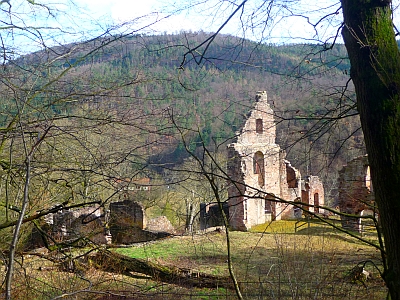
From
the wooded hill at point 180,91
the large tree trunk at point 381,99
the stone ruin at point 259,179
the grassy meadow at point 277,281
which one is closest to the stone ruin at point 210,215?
the grassy meadow at point 277,281

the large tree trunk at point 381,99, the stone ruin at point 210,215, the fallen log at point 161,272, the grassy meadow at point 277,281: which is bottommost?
the fallen log at point 161,272

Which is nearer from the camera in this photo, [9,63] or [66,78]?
[9,63]

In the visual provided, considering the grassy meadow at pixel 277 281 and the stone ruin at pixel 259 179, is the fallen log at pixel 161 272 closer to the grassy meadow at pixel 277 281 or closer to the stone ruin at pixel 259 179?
the grassy meadow at pixel 277 281

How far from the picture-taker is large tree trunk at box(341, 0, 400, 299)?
2.65 m

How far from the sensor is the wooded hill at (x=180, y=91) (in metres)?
4.18

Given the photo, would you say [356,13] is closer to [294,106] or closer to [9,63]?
[294,106]

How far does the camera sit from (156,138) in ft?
14.4

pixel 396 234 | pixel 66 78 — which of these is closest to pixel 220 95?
pixel 66 78

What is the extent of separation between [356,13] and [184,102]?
209 cm

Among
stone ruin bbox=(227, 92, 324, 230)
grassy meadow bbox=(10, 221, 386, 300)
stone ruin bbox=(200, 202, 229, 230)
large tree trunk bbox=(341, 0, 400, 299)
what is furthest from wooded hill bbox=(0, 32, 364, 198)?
stone ruin bbox=(227, 92, 324, 230)

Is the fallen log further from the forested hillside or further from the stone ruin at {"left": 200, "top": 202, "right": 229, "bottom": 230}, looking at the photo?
the forested hillside

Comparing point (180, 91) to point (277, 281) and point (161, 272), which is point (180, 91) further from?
point (161, 272)

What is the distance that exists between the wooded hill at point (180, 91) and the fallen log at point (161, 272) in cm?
252

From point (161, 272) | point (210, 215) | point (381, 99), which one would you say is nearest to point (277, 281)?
point (210, 215)
